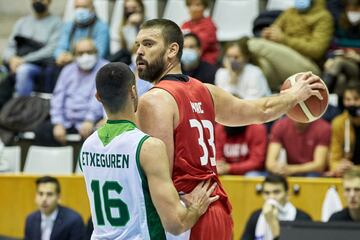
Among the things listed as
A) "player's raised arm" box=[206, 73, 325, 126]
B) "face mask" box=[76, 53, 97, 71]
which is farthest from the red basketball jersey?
"face mask" box=[76, 53, 97, 71]

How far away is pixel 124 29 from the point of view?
11.4m

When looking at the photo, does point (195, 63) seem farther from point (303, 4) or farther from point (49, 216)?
point (49, 216)

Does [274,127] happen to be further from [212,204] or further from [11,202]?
[212,204]

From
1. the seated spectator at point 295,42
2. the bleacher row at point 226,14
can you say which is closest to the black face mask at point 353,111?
the seated spectator at point 295,42

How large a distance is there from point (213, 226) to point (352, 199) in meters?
3.00

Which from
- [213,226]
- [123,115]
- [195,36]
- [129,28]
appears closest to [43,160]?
[129,28]

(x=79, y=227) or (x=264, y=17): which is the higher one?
(x=264, y=17)

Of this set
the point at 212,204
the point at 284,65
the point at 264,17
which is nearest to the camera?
the point at 212,204

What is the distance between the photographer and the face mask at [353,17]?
10641mm

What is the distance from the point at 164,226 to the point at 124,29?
6673mm

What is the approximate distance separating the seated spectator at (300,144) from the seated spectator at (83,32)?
9.38 ft

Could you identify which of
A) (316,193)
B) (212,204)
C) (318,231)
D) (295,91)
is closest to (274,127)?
(316,193)

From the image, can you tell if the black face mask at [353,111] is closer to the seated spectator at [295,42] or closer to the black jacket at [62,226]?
the seated spectator at [295,42]

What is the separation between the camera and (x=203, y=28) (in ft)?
36.1
